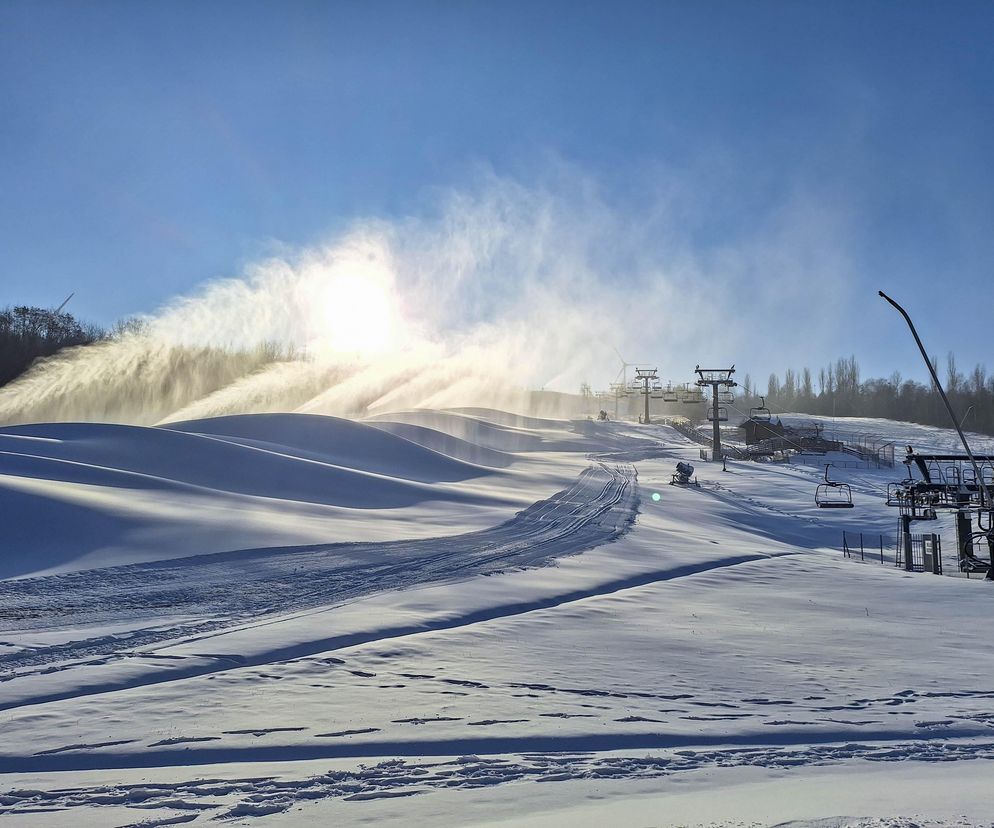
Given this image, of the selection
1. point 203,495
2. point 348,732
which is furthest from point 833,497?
point 348,732

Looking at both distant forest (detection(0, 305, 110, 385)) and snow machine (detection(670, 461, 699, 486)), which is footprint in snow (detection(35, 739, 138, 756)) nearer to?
snow machine (detection(670, 461, 699, 486))

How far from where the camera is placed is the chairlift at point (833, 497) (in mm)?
37656

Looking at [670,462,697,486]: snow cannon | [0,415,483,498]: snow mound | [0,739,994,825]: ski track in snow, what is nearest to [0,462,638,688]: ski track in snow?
[0,739,994,825]: ski track in snow

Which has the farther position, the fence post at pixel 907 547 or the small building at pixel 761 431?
the small building at pixel 761 431

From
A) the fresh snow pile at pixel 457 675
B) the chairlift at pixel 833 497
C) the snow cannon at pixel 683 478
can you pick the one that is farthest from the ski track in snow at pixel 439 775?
the snow cannon at pixel 683 478

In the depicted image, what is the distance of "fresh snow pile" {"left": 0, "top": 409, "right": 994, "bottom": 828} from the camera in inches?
244

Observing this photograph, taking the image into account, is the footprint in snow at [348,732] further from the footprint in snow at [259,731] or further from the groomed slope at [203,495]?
the groomed slope at [203,495]

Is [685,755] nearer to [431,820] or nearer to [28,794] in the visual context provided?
[431,820]

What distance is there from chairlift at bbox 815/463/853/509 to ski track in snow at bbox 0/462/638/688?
1857 centimetres

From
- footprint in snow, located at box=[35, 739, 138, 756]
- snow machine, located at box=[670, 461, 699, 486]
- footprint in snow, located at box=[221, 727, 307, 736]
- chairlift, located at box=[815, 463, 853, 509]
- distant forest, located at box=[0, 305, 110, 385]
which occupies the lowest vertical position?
chairlift, located at box=[815, 463, 853, 509]

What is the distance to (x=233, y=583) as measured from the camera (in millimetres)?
15078

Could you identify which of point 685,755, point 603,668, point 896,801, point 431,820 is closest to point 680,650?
point 603,668

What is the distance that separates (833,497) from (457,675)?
38.6m

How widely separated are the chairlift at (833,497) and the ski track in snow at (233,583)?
18.6 meters
